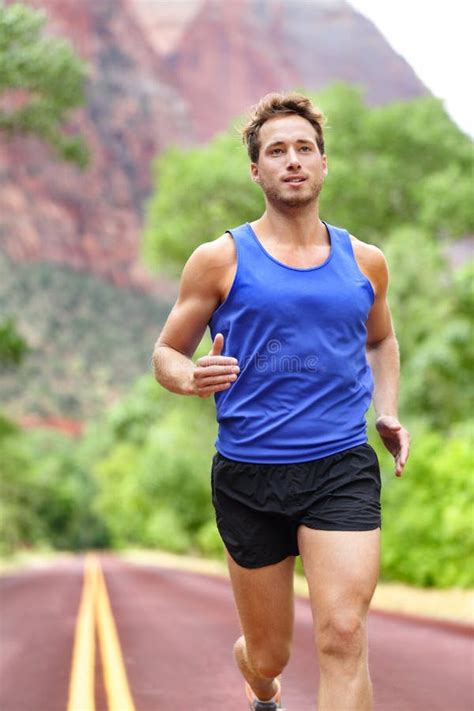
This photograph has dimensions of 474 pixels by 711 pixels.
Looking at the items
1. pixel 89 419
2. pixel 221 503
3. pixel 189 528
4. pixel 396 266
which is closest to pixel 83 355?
pixel 89 419

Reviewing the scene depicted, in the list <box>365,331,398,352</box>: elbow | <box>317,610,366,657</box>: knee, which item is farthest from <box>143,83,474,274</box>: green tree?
<box>317,610,366,657</box>: knee

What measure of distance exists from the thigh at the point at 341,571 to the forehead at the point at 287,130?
4.43 ft

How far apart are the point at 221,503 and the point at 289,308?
746 mm

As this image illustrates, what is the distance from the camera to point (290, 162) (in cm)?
427

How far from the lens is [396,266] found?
23.0 m

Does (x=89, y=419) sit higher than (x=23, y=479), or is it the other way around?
(x=89, y=419)

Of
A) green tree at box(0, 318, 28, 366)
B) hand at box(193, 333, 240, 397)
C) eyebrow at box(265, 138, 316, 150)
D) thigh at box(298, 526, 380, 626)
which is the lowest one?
thigh at box(298, 526, 380, 626)

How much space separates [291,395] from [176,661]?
626cm

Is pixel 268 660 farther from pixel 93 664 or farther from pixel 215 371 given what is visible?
pixel 93 664

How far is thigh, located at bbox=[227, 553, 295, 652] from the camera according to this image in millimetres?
4270

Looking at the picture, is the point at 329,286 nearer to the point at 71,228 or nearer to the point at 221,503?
the point at 221,503

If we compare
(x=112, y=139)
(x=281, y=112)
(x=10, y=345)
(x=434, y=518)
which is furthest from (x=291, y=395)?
(x=112, y=139)

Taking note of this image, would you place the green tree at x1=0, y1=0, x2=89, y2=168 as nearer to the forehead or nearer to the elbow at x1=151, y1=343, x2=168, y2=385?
the forehead

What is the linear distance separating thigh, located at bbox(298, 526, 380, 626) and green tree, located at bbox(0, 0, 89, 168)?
54.4 feet
